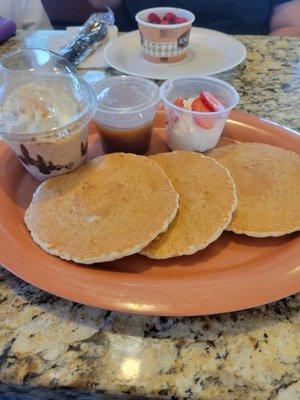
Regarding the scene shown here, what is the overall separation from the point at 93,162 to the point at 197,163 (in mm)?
226

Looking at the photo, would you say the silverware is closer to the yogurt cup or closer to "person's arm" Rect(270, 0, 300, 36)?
the yogurt cup

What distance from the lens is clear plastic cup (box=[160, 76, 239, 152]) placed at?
3.10 feet

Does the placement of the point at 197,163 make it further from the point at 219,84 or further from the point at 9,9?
the point at 9,9

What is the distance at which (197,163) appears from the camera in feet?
2.85

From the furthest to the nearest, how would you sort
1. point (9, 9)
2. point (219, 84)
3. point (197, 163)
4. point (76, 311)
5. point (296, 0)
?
point (9, 9) < point (296, 0) < point (219, 84) < point (197, 163) < point (76, 311)

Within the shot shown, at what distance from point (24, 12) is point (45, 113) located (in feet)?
5.46

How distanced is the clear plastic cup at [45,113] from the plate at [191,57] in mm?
466

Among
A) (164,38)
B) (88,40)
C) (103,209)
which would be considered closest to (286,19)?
(164,38)

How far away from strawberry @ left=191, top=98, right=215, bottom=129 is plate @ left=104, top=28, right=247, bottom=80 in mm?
417

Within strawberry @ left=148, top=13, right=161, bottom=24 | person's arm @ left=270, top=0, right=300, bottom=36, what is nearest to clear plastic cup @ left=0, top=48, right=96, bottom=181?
strawberry @ left=148, top=13, right=161, bottom=24

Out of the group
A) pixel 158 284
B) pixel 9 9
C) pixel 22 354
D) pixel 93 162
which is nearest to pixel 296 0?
pixel 9 9

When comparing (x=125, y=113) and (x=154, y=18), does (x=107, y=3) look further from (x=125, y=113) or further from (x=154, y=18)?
(x=125, y=113)

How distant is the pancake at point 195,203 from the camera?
28.5 inches

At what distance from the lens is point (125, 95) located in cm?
102
